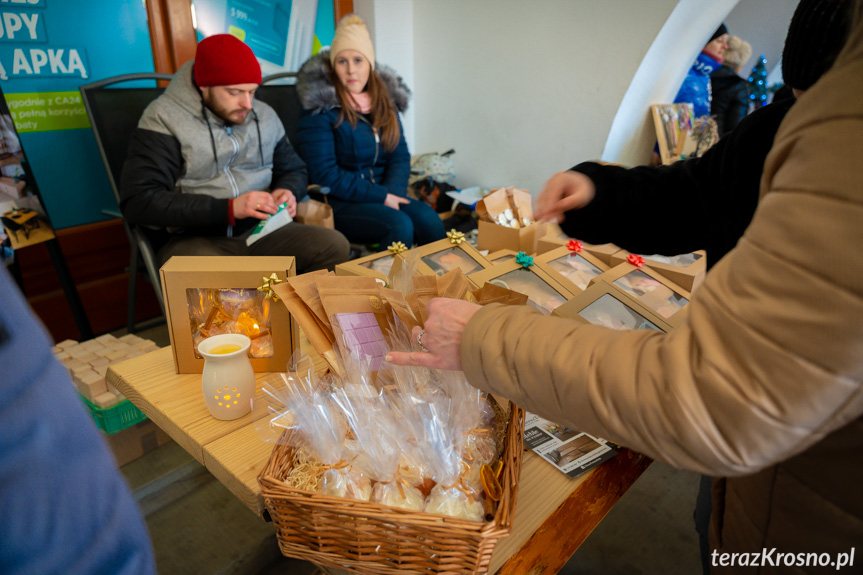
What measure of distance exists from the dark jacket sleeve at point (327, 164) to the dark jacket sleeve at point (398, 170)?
7.0 inches

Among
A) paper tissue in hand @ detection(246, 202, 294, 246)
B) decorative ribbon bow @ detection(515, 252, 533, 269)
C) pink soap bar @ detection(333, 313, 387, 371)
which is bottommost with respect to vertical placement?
paper tissue in hand @ detection(246, 202, 294, 246)

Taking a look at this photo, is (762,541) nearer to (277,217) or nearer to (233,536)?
(233,536)

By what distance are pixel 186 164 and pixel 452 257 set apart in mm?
1318

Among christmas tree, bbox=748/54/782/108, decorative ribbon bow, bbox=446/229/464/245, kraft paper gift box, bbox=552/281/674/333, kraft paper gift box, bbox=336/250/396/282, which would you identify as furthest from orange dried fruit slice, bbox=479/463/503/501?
christmas tree, bbox=748/54/782/108

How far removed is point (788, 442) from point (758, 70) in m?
5.31

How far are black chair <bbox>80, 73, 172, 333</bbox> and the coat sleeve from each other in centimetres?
199

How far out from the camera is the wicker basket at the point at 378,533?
65cm

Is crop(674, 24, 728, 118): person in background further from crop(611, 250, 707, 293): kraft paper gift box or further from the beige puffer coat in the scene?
the beige puffer coat

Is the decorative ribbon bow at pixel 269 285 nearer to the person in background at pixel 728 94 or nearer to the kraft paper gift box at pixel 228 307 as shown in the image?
the kraft paper gift box at pixel 228 307

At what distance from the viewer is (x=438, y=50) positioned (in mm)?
3898

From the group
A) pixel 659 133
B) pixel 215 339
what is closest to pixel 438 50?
pixel 659 133

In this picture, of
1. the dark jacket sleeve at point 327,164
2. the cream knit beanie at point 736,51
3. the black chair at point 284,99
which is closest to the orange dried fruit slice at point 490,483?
the dark jacket sleeve at point 327,164

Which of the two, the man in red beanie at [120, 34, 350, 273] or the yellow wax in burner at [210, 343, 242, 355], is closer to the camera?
the yellow wax in burner at [210, 343, 242, 355]

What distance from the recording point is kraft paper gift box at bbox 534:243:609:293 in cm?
139
